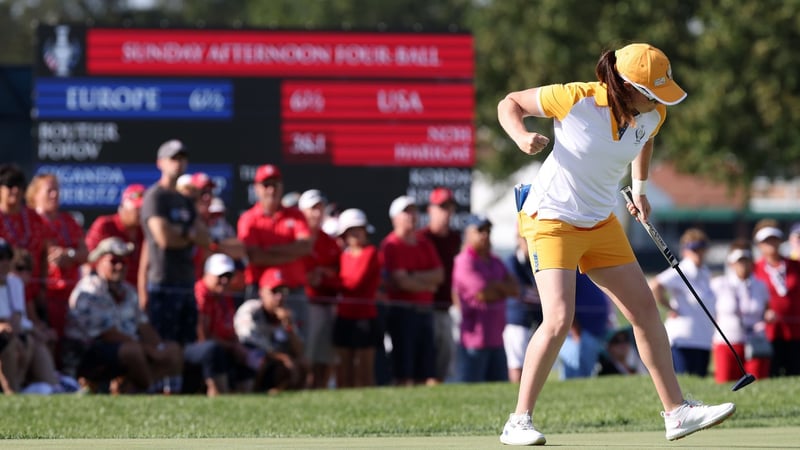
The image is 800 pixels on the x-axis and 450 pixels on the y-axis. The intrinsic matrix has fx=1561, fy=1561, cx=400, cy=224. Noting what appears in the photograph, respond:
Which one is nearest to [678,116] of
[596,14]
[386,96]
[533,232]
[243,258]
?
[596,14]

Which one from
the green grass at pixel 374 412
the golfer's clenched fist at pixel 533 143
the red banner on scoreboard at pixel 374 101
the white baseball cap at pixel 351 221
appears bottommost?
the green grass at pixel 374 412

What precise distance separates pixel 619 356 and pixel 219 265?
4.58 meters

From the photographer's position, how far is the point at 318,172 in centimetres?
1755

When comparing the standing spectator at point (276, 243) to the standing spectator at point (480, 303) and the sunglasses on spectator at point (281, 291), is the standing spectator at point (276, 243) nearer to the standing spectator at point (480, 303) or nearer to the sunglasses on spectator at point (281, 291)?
the sunglasses on spectator at point (281, 291)

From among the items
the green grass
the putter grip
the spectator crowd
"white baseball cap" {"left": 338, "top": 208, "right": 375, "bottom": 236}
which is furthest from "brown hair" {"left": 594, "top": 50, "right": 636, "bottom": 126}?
"white baseball cap" {"left": 338, "top": 208, "right": 375, "bottom": 236}

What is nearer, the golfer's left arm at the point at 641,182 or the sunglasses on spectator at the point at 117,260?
the golfer's left arm at the point at 641,182

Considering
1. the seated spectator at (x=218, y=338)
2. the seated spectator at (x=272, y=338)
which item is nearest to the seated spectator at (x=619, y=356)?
the seated spectator at (x=272, y=338)

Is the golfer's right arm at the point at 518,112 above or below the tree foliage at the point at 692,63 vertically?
below

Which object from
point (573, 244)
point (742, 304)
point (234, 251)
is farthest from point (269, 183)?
point (573, 244)

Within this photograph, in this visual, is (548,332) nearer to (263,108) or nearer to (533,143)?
(533,143)

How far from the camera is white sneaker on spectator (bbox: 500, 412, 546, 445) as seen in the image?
7820 millimetres

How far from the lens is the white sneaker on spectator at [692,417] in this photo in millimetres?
7879

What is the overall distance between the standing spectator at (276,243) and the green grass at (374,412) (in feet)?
3.68

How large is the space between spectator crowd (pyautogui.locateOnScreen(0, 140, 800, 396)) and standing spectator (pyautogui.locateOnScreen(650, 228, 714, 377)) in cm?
2
